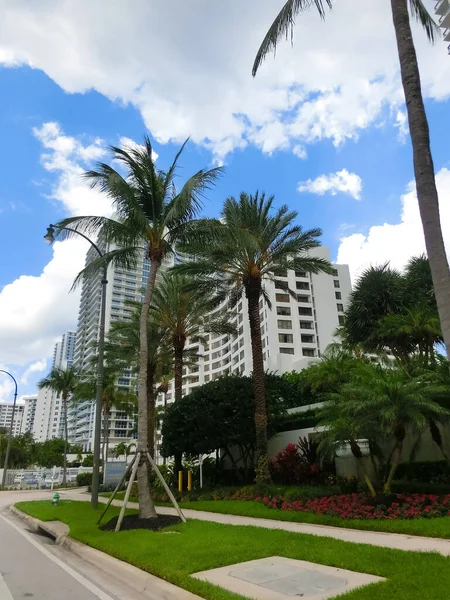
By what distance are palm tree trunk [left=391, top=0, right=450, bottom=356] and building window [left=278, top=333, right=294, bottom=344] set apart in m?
68.3

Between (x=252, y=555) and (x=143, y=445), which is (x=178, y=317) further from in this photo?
(x=252, y=555)

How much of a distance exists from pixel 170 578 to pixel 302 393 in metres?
26.9

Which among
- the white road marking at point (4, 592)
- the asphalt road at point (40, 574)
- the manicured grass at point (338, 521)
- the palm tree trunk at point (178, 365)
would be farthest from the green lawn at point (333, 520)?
the palm tree trunk at point (178, 365)

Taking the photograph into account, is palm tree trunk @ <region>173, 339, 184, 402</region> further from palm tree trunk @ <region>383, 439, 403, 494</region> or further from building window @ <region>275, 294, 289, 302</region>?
building window @ <region>275, 294, 289, 302</region>

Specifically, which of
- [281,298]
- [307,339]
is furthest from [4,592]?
[307,339]

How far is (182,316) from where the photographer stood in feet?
90.9

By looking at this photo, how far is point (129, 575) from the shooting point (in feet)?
25.2

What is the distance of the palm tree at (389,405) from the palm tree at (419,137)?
590 cm

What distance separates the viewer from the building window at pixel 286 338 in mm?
75688

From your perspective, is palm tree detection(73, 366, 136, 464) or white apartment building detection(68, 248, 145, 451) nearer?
palm tree detection(73, 366, 136, 464)

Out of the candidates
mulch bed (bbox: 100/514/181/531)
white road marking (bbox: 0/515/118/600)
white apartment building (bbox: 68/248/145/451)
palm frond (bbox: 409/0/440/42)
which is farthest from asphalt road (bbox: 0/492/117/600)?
white apartment building (bbox: 68/248/145/451)

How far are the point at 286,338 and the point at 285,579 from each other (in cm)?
7001

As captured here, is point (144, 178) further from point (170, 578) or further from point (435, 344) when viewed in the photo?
point (435, 344)

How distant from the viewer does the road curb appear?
638cm
